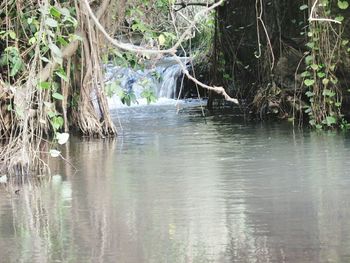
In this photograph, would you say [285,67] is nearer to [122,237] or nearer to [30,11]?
[30,11]

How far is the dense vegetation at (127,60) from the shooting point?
8578mm

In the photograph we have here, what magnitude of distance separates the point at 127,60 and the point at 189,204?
5.21 m

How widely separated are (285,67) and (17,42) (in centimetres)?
563

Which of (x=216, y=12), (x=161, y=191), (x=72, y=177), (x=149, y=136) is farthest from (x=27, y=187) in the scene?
(x=216, y=12)

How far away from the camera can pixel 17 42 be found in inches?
388

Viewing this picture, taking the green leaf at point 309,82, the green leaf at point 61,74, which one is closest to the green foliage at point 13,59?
the green leaf at point 61,74

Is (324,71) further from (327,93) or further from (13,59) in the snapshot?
(13,59)

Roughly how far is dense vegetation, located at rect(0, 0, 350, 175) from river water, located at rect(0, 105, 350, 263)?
733 millimetres

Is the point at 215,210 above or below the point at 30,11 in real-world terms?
below

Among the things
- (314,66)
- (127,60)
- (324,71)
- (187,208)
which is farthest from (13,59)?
(324,71)

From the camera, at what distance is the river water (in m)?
5.49

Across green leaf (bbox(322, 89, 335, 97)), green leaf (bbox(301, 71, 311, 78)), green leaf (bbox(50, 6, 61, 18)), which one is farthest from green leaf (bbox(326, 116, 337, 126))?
green leaf (bbox(50, 6, 61, 18))

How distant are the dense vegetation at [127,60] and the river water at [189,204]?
733 millimetres

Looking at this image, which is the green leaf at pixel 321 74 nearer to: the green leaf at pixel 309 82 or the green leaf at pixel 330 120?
the green leaf at pixel 309 82
